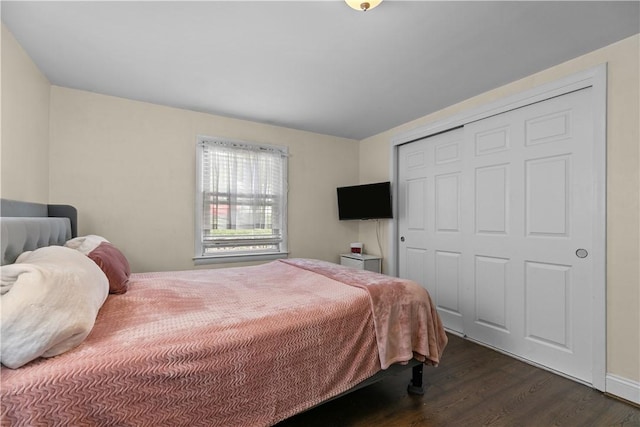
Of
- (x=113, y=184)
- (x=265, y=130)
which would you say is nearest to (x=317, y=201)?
(x=265, y=130)

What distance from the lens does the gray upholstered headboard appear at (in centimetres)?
132

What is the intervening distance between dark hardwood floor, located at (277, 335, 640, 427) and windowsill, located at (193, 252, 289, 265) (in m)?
2.09

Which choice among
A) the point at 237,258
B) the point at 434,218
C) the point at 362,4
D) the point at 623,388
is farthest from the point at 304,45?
the point at 623,388

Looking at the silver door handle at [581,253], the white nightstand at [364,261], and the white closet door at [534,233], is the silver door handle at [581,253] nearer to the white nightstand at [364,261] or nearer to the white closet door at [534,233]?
the white closet door at [534,233]

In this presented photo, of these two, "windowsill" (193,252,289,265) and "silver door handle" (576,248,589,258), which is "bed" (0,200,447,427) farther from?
"silver door handle" (576,248,589,258)

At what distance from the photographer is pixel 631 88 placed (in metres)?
1.96

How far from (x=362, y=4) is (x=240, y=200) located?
2.57 meters

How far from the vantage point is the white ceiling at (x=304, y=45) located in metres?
1.73

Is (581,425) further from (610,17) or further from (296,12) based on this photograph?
(296,12)

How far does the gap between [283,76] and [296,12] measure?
2.62 ft

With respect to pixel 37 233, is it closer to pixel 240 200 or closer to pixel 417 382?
pixel 240 200

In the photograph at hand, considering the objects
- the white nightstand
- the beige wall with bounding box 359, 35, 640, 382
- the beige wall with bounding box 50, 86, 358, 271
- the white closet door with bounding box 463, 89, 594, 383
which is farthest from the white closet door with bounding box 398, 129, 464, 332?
the beige wall with bounding box 50, 86, 358, 271

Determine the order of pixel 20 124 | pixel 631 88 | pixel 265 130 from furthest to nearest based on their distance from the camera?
1. pixel 265 130
2. pixel 20 124
3. pixel 631 88

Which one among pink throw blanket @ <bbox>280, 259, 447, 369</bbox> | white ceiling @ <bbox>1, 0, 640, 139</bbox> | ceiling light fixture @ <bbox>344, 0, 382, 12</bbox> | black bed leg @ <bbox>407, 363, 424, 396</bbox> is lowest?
black bed leg @ <bbox>407, 363, 424, 396</bbox>
